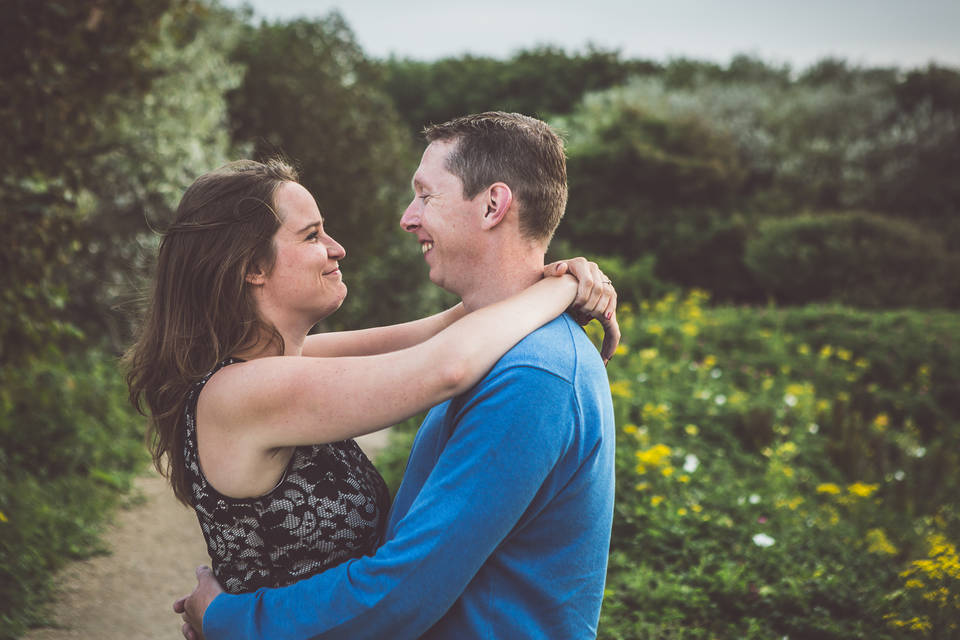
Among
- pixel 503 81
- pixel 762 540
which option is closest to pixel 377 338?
pixel 762 540

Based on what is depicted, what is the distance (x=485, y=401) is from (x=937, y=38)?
16576mm

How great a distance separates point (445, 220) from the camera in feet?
6.29

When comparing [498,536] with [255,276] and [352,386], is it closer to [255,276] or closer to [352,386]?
[352,386]

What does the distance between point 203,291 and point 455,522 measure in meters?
0.98

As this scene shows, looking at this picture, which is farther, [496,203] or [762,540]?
[762,540]

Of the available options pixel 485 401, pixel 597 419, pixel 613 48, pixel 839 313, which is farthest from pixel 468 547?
pixel 613 48

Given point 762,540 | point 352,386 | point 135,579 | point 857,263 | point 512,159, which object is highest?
point 512,159

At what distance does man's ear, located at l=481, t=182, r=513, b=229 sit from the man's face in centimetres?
2

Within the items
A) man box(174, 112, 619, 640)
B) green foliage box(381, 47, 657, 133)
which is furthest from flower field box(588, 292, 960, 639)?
green foliage box(381, 47, 657, 133)

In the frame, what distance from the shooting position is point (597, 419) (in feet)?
5.45

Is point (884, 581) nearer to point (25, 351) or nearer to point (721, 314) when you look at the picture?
point (25, 351)

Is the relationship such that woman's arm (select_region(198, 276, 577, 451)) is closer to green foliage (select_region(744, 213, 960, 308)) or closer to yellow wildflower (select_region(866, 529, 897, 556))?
yellow wildflower (select_region(866, 529, 897, 556))

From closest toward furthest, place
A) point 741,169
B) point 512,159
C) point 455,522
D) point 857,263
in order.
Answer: point 455,522
point 512,159
point 857,263
point 741,169

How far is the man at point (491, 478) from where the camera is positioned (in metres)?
1.49
